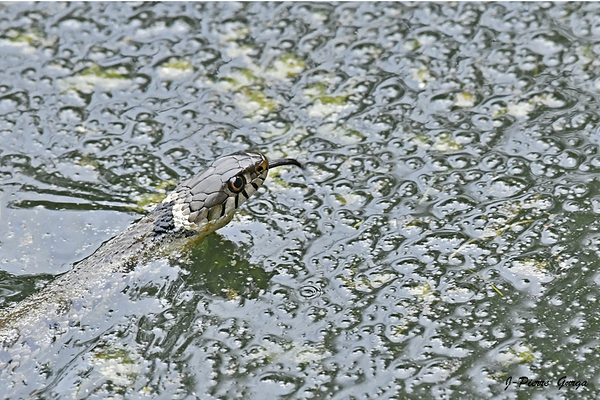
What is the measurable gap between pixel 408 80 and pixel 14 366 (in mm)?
3336

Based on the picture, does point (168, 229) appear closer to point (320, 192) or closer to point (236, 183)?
point (236, 183)

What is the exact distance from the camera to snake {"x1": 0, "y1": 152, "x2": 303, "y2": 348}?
14.0ft

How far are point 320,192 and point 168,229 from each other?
1011 millimetres

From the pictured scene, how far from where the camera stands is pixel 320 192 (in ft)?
16.0

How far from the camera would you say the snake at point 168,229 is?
426 centimetres

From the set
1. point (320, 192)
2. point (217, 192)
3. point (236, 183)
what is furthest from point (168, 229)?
point (320, 192)

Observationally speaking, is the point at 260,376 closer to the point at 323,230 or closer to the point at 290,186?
the point at 323,230

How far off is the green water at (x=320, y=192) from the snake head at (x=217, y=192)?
0.14 metres

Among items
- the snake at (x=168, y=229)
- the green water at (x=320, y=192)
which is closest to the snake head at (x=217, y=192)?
the snake at (x=168, y=229)

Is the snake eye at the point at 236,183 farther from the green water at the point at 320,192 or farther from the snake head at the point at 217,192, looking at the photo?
the green water at the point at 320,192

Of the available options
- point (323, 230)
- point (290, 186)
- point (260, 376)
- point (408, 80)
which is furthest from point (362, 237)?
point (408, 80)

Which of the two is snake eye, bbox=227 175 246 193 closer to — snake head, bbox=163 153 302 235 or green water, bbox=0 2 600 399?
snake head, bbox=163 153 302 235

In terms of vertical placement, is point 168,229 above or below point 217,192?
below

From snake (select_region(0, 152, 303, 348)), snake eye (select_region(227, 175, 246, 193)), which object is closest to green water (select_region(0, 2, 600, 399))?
snake (select_region(0, 152, 303, 348))
